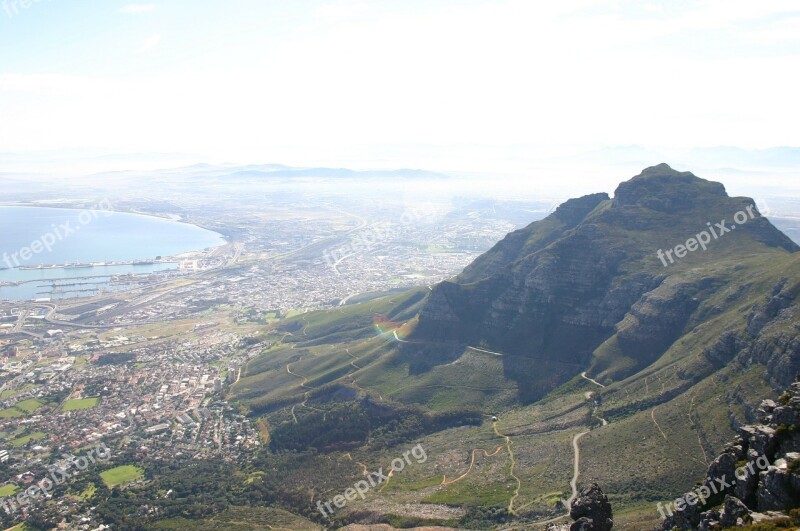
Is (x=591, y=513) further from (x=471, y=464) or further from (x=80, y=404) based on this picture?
(x=80, y=404)

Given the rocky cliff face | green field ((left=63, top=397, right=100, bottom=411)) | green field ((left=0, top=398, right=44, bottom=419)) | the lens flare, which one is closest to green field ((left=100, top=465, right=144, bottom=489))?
green field ((left=63, top=397, right=100, bottom=411))

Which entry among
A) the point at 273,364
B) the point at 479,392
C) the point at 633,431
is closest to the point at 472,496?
the point at 633,431

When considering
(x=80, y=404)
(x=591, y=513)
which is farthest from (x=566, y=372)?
(x=80, y=404)

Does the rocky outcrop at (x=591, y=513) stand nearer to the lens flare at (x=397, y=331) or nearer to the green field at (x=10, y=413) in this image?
the lens flare at (x=397, y=331)

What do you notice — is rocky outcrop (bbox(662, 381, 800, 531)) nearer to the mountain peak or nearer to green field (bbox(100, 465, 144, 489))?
green field (bbox(100, 465, 144, 489))

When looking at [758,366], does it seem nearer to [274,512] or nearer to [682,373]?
[682,373]

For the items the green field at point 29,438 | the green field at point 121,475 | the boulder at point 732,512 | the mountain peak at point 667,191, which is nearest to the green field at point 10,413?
the green field at point 29,438
